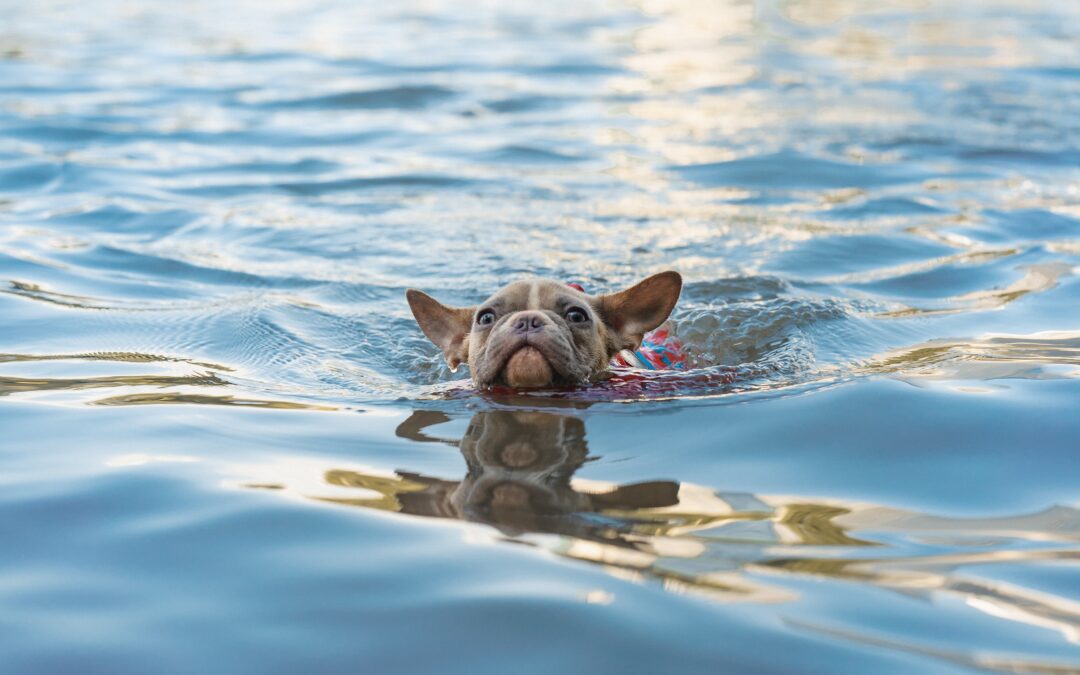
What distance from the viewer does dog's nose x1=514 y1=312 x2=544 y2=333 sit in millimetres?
5840

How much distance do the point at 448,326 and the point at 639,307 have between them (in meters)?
1.05

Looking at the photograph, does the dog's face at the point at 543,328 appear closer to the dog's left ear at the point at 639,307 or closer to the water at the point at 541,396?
the dog's left ear at the point at 639,307

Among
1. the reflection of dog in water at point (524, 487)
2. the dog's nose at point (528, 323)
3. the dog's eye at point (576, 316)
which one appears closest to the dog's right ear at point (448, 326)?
the dog's eye at point (576, 316)

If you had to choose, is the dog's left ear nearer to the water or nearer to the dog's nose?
the water

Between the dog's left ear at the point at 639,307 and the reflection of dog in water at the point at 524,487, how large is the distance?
147 cm

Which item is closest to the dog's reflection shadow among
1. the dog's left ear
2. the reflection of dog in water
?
the reflection of dog in water

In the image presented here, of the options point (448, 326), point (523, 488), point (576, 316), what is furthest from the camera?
point (448, 326)

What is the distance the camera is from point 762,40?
68.8ft

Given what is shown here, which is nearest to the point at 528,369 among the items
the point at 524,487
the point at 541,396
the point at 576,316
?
the point at 541,396

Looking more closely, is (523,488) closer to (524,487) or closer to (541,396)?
(524,487)

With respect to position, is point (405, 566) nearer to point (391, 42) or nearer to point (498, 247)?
point (498, 247)

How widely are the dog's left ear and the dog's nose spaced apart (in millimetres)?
811

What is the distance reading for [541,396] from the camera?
19.0ft

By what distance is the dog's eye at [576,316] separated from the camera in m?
6.29
